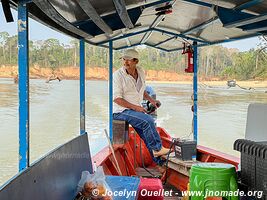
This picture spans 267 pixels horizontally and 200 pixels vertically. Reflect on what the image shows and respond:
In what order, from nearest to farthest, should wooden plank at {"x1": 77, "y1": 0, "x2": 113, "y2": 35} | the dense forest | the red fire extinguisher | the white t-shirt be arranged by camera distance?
wooden plank at {"x1": 77, "y1": 0, "x2": 113, "y2": 35}
the dense forest
the white t-shirt
the red fire extinguisher

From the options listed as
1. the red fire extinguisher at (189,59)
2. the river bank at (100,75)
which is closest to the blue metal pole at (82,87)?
the river bank at (100,75)

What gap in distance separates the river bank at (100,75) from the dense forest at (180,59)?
8 cm

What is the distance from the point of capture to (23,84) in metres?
1.82

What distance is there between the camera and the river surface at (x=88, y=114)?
2527 mm

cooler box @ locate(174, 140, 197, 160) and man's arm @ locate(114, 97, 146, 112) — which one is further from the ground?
man's arm @ locate(114, 97, 146, 112)

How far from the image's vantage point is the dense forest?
3.31 m

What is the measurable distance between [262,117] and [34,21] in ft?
6.90

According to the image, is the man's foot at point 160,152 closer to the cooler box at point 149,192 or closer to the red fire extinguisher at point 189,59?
the red fire extinguisher at point 189,59

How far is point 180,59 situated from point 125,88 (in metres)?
1.75

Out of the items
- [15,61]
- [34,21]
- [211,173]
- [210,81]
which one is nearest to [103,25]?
[34,21]

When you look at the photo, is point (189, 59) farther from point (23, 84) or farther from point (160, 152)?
point (23, 84)

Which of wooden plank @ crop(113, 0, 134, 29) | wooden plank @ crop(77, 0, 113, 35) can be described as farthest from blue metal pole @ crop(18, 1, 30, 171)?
wooden plank @ crop(113, 0, 134, 29)

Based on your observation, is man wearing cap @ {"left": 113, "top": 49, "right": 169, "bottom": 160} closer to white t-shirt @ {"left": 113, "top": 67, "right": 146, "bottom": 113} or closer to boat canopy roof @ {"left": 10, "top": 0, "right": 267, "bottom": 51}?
white t-shirt @ {"left": 113, "top": 67, "right": 146, "bottom": 113}

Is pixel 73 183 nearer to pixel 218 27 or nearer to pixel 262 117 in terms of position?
pixel 262 117
